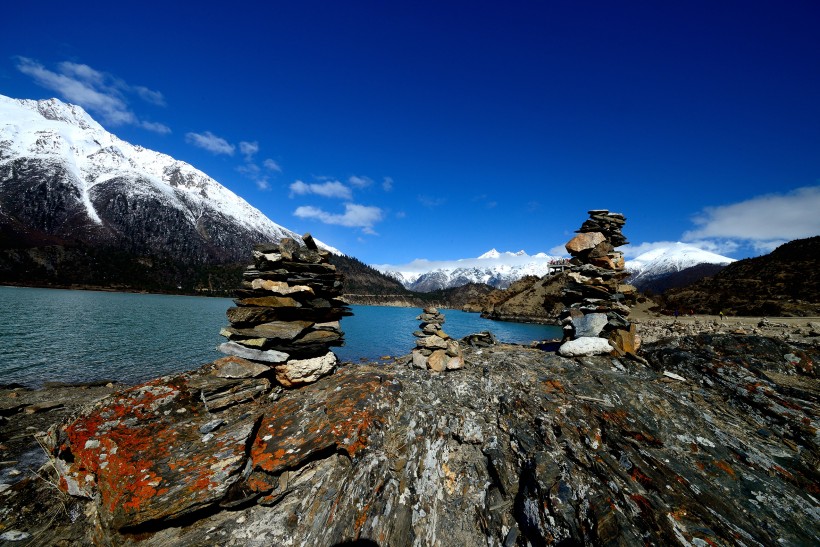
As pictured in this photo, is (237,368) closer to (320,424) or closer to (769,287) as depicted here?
(320,424)

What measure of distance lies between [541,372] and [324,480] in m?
7.13

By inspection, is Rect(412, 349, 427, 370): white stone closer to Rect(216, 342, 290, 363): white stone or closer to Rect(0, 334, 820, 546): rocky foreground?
Rect(0, 334, 820, 546): rocky foreground

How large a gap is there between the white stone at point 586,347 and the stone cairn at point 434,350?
4055 millimetres

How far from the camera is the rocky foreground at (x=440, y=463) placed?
5137mm

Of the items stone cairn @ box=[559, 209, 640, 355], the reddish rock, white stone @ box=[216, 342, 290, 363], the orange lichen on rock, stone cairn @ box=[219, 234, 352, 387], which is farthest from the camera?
the reddish rock

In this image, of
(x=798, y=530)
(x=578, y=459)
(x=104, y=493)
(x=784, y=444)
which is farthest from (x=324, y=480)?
(x=784, y=444)

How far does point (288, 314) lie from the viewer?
33.2 feet

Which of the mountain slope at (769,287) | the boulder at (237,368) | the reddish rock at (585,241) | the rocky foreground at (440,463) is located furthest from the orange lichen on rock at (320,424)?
the mountain slope at (769,287)

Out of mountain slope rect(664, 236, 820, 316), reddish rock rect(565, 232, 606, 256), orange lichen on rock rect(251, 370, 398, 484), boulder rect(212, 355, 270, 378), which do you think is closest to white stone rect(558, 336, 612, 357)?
reddish rock rect(565, 232, 606, 256)

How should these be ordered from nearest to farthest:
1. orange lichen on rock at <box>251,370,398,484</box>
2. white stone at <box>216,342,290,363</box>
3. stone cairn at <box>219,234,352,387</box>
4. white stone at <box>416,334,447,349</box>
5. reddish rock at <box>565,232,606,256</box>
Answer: orange lichen on rock at <box>251,370,398,484</box>, white stone at <box>216,342,290,363</box>, stone cairn at <box>219,234,352,387</box>, white stone at <box>416,334,447,349</box>, reddish rock at <box>565,232,606,256</box>

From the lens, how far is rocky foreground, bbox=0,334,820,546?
514 cm

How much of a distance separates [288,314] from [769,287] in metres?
47.1

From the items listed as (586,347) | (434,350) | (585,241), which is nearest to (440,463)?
(434,350)

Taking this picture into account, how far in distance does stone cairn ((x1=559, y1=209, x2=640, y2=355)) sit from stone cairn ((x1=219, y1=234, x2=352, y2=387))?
30.0ft
